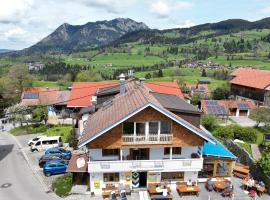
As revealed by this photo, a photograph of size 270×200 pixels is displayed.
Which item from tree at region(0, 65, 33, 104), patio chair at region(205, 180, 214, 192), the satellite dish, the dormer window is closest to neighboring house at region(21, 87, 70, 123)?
tree at region(0, 65, 33, 104)

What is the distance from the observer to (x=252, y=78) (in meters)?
79.2

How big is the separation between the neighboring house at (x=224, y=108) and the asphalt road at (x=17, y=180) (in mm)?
36677

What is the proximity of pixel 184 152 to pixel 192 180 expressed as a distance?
2979 millimetres

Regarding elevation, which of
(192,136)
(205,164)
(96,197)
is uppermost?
(192,136)

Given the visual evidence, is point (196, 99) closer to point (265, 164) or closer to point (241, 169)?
point (241, 169)

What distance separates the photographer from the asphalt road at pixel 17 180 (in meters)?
27.7

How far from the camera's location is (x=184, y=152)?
93.2 feet

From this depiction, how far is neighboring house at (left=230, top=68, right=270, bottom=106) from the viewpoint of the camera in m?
70.9

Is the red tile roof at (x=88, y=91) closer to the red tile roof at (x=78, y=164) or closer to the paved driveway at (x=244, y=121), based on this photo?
the paved driveway at (x=244, y=121)

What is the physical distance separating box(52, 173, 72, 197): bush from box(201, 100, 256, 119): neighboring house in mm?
35641

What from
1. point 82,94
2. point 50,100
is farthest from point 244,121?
point 50,100

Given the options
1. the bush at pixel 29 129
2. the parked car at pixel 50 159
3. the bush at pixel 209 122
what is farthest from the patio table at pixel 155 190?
the bush at pixel 29 129

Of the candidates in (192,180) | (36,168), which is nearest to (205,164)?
(192,180)

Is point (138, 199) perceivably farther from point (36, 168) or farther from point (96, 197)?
point (36, 168)
